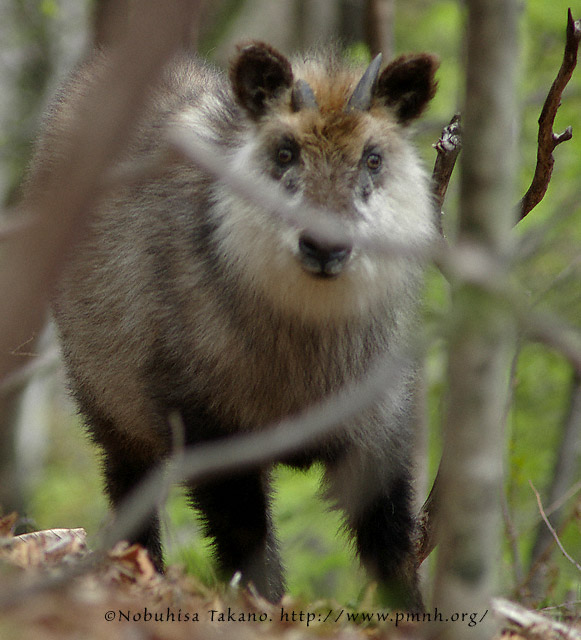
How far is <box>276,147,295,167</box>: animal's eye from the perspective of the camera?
4.25 meters

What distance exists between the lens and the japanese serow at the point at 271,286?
4.25 meters

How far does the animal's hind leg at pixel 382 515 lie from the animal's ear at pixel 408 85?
1.86 meters

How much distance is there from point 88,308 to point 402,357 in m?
→ 3.35

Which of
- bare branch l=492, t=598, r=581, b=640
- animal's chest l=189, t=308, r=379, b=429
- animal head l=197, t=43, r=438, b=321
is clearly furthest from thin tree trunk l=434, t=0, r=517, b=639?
animal's chest l=189, t=308, r=379, b=429

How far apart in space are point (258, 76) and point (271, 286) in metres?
1.05

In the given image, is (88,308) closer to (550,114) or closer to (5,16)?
(550,114)

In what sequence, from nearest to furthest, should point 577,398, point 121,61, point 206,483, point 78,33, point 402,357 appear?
point 121,61 → point 402,357 → point 206,483 → point 577,398 → point 78,33

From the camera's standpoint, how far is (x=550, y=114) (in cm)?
441

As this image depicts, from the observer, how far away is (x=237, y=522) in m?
4.68

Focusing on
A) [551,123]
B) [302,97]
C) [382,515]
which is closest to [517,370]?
[382,515]

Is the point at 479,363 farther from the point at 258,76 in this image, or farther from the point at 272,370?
the point at 258,76

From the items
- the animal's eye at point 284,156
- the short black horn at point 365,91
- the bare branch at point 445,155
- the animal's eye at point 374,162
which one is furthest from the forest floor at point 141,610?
the short black horn at point 365,91

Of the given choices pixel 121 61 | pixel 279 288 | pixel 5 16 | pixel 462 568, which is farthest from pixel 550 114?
pixel 5 16

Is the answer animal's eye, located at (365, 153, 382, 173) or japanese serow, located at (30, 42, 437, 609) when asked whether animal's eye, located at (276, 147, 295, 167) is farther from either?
animal's eye, located at (365, 153, 382, 173)
